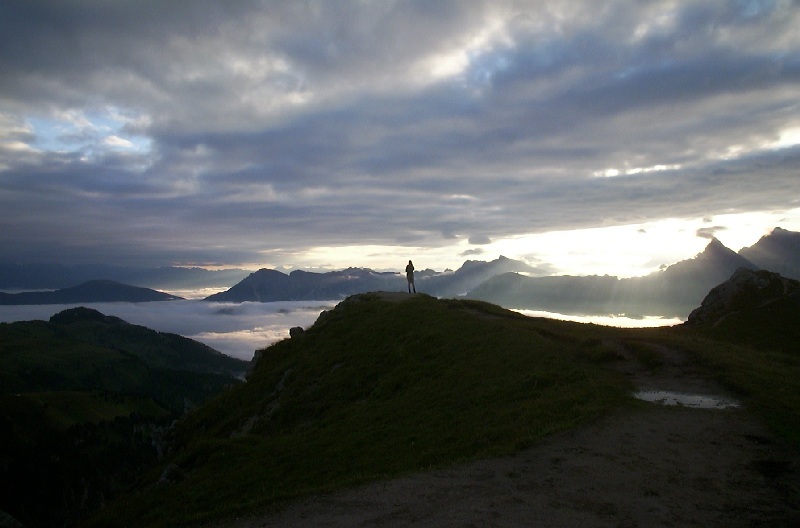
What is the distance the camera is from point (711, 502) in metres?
12.6

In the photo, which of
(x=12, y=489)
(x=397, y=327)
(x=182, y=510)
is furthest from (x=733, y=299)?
(x=12, y=489)

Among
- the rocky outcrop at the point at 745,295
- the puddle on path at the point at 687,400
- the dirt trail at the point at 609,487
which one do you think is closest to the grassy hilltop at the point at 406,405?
the puddle on path at the point at 687,400

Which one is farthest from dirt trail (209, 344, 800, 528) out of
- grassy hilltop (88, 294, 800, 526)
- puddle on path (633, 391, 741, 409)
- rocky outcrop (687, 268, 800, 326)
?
rocky outcrop (687, 268, 800, 326)

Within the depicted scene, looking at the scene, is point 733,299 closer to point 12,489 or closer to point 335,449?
point 335,449

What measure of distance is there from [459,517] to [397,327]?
32814 millimetres

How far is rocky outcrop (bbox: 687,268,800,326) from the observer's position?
58.9 meters

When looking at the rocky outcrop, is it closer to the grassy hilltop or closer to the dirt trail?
the grassy hilltop

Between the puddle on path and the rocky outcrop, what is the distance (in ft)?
139

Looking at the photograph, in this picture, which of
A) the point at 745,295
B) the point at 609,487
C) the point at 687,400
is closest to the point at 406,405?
the point at 687,400

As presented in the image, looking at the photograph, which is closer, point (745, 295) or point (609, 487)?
point (609, 487)

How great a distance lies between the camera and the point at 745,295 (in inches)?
2426

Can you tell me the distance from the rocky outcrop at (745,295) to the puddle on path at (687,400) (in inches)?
1664

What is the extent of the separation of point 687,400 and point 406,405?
1399 cm

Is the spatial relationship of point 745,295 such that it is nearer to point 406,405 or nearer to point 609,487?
point 406,405
